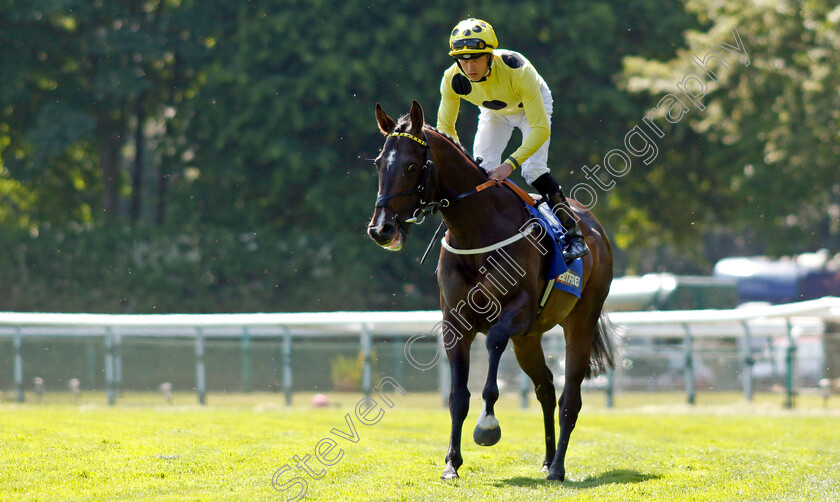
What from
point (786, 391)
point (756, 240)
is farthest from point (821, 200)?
point (786, 391)

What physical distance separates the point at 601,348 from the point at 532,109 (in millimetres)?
2468

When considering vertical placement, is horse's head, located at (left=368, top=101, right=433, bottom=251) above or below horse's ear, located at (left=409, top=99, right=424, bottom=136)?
below

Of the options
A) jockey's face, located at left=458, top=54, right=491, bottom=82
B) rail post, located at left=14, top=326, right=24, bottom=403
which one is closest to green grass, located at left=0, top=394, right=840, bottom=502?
jockey's face, located at left=458, top=54, right=491, bottom=82

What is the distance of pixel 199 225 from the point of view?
26.3 meters

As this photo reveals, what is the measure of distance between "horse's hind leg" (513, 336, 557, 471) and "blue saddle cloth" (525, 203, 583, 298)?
54 centimetres

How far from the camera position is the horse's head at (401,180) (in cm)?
665

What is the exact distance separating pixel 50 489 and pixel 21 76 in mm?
22063

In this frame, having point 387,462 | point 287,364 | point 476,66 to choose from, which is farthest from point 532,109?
point 287,364

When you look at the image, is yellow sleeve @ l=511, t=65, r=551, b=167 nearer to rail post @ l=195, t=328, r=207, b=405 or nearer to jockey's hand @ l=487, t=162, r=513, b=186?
jockey's hand @ l=487, t=162, r=513, b=186

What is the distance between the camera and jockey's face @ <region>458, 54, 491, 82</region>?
24.3ft

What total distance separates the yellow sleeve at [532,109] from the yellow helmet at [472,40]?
1.34ft

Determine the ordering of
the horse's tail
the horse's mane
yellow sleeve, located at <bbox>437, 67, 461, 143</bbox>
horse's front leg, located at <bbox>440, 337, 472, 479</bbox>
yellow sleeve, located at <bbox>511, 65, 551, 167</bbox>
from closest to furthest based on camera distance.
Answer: the horse's mane < horse's front leg, located at <bbox>440, 337, 472, 479</bbox> < yellow sleeve, located at <bbox>511, 65, 551, 167</bbox> < yellow sleeve, located at <bbox>437, 67, 461, 143</bbox> < the horse's tail

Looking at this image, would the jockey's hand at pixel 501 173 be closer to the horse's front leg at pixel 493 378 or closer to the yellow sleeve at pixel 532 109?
the yellow sleeve at pixel 532 109

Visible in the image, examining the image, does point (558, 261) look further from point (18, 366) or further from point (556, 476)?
point (18, 366)
